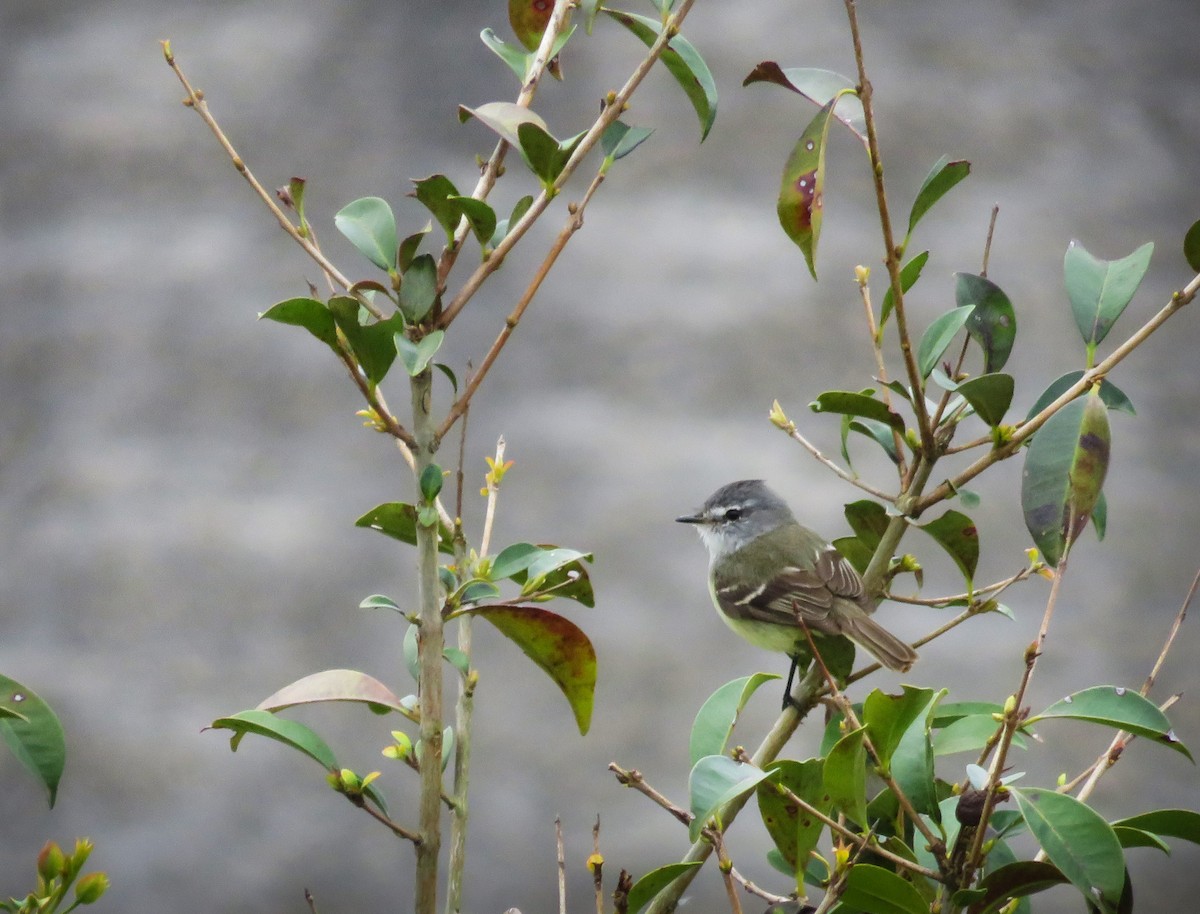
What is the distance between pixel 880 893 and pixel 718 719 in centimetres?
22

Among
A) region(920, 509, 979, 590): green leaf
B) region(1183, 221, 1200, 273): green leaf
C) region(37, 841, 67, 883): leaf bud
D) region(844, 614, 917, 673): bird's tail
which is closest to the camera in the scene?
region(37, 841, 67, 883): leaf bud

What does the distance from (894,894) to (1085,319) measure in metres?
0.46

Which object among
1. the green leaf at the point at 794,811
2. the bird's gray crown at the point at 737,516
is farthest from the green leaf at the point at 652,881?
the bird's gray crown at the point at 737,516

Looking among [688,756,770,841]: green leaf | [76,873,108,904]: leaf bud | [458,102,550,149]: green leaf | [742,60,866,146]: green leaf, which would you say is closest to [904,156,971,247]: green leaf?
[742,60,866,146]: green leaf

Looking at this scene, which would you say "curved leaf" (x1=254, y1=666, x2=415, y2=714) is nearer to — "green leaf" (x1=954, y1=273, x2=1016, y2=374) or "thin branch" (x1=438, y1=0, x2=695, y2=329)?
"thin branch" (x1=438, y1=0, x2=695, y2=329)

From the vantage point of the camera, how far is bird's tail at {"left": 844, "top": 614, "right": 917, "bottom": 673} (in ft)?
4.47

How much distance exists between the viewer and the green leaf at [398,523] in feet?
2.83

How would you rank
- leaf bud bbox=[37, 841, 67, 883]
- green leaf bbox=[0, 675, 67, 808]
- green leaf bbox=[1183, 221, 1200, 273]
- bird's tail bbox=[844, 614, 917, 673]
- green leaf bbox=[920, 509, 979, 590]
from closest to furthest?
leaf bud bbox=[37, 841, 67, 883] → green leaf bbox=[0, 675, 67, 808] → green leaf bbox=[1183, 221, 1200, 273] → green leaf bbox=[920, 509, 979, 590] → bird's tail bbox=[844, 614, 917, 673]

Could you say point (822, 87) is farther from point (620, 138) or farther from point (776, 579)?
point (776, 579)

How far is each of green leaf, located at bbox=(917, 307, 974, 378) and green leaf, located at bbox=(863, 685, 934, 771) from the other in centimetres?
24

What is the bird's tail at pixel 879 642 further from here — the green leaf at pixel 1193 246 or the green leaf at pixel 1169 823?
the green leaf at pixel 1193 246

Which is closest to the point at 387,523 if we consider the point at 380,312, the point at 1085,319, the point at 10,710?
the point at 380,312

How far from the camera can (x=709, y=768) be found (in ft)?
2.45

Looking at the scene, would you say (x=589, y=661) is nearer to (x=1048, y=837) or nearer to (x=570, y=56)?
(x=1048, y=837)
